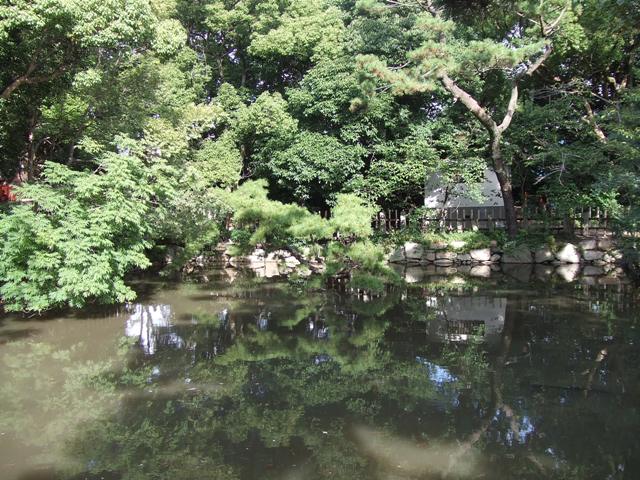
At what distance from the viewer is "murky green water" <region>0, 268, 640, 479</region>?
4.00 meters

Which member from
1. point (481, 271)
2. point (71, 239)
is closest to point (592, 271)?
point (481, 271)

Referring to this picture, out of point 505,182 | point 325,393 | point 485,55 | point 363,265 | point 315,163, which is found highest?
point 485,55

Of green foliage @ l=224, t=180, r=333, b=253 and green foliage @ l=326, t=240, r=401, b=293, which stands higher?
green foliage @ l=224, t=180, r=333, b=253

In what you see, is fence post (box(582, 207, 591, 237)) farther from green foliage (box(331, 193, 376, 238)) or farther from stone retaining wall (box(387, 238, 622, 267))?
green foliage (box(331, 193, 376, 238))

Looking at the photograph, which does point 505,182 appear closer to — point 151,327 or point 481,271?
point 481,271

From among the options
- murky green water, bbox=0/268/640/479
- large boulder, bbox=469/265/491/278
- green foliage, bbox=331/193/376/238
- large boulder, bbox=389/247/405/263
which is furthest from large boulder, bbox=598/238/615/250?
green foliage, bbox=331/193/376/238

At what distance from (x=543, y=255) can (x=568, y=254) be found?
2.27ft

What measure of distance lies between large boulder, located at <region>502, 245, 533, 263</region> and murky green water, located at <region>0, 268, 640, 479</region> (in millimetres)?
6005

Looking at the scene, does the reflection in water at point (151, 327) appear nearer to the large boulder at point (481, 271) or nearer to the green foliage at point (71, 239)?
the green foliage at point (71, 239)

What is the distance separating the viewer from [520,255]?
50.8 ft

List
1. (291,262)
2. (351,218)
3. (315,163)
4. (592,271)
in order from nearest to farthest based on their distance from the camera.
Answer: (351,218), (592,271), (291,262), (315,163)

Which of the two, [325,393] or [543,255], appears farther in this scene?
[543,255]

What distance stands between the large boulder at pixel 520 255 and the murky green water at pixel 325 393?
19.7ft

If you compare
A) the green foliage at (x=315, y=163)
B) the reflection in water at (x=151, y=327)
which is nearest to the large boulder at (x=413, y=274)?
the green foliage at (x=315, y=163)
